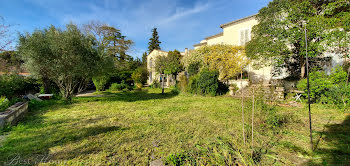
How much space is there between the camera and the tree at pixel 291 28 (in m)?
6.82

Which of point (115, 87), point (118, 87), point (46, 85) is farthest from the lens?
point (118, 87)

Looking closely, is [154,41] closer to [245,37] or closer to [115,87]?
[115,87]

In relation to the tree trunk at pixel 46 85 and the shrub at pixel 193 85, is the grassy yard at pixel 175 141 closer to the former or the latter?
the shrub at pixel 193 85

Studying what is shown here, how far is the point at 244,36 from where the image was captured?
13.5m

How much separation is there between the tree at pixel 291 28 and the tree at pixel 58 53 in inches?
414

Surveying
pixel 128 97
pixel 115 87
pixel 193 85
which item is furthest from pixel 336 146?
Result: pixel 115 87

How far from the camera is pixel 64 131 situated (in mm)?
3553

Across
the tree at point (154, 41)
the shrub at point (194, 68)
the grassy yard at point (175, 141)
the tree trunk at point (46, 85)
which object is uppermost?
the tree at point (154, 41)

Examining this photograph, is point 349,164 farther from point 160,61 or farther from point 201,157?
point 160,61

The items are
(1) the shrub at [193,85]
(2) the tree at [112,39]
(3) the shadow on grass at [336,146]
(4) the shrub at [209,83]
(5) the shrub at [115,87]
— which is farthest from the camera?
(2) the tree at [112,39]

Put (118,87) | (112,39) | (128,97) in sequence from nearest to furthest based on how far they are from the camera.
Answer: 1. (128,97)
2. (118,87)
3. (112,39)

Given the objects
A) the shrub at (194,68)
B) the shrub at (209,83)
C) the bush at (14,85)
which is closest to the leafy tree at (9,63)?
the bush at (14,85)

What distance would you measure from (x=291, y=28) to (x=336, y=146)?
7.47m

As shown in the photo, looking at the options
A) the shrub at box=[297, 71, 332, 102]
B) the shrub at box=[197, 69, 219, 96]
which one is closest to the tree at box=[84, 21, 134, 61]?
the shrub at box=[197, 69, 219, 96]
